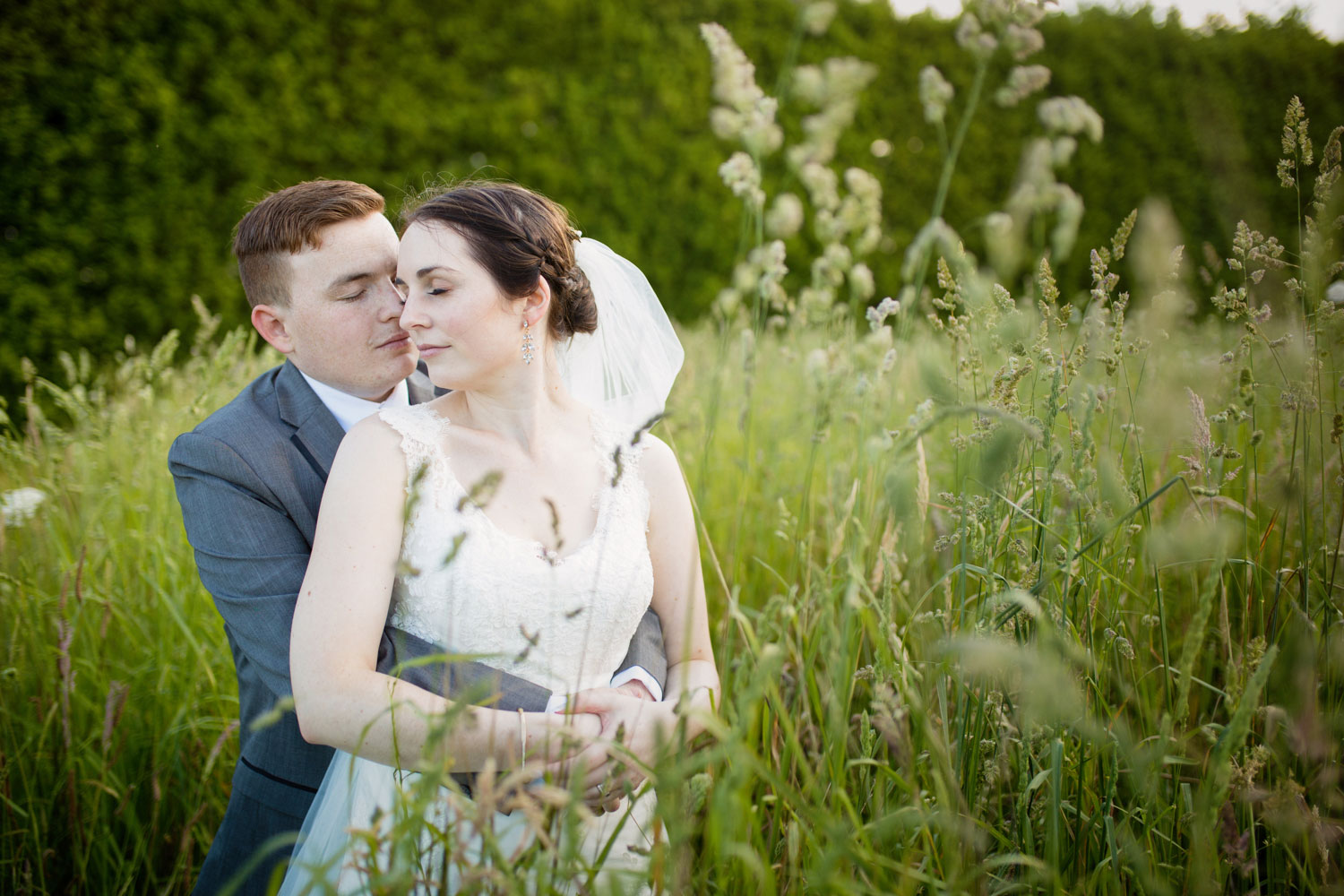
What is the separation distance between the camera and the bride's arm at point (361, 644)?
1.47 metres

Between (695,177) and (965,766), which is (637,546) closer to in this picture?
(965,766)

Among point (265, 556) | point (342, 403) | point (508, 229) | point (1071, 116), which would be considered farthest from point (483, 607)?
point (1071, 116)

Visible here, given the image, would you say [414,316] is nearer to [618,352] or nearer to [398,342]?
[398,342]

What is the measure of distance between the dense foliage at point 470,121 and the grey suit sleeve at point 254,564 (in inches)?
100

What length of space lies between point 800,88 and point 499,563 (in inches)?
44.0

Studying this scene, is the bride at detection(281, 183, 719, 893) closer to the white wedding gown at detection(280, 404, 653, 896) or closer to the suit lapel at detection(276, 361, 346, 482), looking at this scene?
the white wedding gown at detection(280, 404, 653, 896)

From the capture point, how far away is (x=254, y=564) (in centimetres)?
171

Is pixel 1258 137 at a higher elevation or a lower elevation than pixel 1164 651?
higher

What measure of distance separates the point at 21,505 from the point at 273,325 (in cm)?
125

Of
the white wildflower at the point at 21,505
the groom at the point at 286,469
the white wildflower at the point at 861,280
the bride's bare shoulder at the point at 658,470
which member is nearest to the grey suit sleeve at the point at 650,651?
the groom at the point at 286,469

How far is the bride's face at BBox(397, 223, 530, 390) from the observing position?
71.7 inches

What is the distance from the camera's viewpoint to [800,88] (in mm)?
1451

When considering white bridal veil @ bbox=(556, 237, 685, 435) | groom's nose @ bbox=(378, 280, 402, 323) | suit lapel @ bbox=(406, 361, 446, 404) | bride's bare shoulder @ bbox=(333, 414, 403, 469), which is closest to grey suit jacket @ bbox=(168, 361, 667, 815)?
bride's bare shoulder @ bbox=(333, 414, 403, 469)

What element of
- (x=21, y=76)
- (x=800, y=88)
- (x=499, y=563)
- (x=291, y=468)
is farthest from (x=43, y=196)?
(x=800, y=88)
